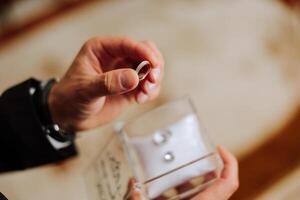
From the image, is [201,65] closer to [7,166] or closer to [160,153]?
[160,153]

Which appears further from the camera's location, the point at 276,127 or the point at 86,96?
the point at 276,127

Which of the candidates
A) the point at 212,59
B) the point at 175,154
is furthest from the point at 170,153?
the point at 212,59

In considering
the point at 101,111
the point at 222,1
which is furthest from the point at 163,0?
the point at 101,111

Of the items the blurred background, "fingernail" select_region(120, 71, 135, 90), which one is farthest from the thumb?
the blurred background

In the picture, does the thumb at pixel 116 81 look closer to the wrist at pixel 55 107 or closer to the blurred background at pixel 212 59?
the wrist at pixel 55 107

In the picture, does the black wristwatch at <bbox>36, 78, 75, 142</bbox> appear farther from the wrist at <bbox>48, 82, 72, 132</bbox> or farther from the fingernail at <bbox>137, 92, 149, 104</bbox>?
the fingernail at <bbox>137, 92, 149, 104</bbox>

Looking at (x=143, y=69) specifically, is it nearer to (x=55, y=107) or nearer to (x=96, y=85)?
(x=96, y=85)
